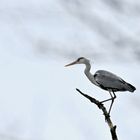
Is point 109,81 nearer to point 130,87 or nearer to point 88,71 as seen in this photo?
point 88,71

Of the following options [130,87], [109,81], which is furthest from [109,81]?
[130,87]

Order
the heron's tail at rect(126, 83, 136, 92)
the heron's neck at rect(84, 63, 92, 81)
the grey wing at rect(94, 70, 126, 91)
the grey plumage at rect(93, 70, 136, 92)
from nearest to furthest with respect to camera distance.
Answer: the heron's tail at rect(126, 83, 136, 92)
the grey plumage at rect(93, 70, 136, 92)
the grey wing at rect(94, 70, 126, 91)
the heron's neck at rect(84, 63, 92, 81)

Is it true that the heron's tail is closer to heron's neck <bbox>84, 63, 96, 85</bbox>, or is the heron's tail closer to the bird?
the bird

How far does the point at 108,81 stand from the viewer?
2973cm

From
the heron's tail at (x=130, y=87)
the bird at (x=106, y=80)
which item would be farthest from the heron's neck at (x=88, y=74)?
the heron's tail at (x=130, y=87)

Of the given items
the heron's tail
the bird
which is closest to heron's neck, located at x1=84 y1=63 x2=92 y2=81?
the bird

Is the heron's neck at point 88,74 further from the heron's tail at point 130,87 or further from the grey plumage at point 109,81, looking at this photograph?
the heron's tail at point 130,87

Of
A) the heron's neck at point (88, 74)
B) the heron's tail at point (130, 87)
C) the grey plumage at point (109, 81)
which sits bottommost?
the heron's tail at point (130, 87)

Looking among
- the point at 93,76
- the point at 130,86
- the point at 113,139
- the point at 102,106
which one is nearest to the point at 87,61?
the point at 93,76

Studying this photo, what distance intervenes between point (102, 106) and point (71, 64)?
7.82 meters

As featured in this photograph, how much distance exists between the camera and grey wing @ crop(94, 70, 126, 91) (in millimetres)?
29250

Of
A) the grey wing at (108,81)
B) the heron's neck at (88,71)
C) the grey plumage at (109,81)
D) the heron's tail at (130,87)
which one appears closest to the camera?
the heron's tail at (130,87)

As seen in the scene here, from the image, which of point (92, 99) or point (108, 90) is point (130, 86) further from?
point (92, 99)

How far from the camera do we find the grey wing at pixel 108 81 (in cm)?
2925
